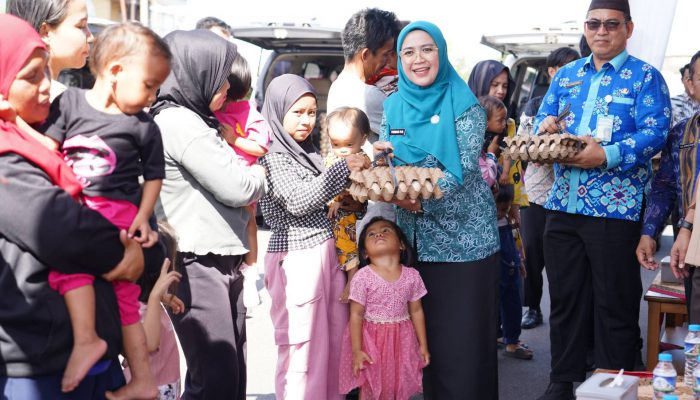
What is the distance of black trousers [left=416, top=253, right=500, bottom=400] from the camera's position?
365 cm

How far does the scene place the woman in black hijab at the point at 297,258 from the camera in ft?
12.3

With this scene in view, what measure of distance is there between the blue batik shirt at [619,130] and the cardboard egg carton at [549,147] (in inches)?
8.5

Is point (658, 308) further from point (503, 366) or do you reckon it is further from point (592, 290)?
point (503, 366)

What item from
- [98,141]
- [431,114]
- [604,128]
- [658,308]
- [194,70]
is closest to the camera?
[98,141]

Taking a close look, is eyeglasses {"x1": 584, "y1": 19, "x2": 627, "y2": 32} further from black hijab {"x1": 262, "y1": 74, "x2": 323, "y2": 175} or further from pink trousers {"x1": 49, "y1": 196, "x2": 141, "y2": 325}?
pink trousers {"x1": 49, "y1": 196, "x2": 141, "y2": 325}

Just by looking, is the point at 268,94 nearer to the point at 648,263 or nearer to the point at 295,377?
the point at 295,377

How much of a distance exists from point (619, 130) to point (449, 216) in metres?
1.12

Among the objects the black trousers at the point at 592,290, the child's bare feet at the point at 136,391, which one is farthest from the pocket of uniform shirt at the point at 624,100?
the child's bare feet at the point at 136,391

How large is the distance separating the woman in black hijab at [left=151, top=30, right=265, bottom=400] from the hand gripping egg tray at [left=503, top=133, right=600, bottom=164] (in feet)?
4.40

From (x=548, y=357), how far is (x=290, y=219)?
2.76 metres

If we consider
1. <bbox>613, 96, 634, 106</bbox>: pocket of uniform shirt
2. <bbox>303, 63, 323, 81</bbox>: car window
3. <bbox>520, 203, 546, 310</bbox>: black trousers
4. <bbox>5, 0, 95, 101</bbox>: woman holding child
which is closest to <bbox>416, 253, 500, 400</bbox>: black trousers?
<bbox>613, 96, 634, 106</bbox>: pocket of uniform shirt

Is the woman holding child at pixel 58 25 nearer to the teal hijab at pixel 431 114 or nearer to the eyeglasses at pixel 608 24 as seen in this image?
the teal hijab at pixel 431 114

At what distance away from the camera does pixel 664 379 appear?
9.36 feet

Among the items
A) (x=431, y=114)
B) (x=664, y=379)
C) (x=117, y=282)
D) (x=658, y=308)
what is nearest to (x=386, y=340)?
(x=431, y=114)
